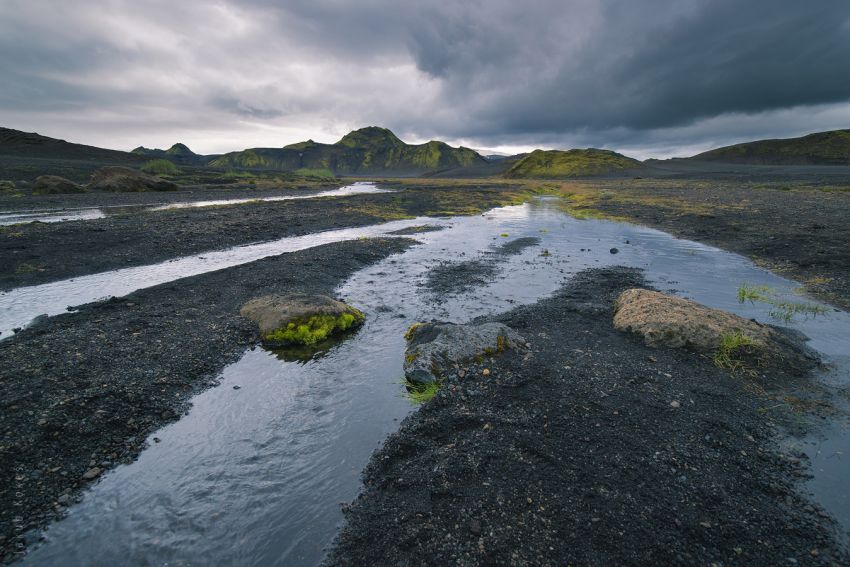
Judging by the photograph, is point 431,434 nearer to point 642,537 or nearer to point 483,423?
point 483,423

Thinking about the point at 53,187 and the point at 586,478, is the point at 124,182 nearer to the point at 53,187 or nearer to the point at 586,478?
the point at 53,187

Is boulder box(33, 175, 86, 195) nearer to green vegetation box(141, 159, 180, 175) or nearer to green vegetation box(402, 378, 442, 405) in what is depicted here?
green vegetation box(141, 159, 180, 175)

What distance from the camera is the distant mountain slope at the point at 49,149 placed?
134 meters

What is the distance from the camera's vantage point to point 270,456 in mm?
7418

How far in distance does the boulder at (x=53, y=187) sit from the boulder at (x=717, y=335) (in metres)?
70.6

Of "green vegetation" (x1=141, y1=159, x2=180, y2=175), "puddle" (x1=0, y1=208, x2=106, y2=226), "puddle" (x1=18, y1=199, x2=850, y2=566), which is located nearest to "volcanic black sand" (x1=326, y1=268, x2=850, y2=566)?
"puddle" (x1=18, y1=199, x2=850, y2=566)

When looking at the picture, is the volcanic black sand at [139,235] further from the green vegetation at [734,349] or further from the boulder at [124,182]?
the boulder at [124,182]

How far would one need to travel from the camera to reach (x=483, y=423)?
755cm

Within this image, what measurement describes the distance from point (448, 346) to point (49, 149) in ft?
634

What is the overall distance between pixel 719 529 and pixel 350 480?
5478mm

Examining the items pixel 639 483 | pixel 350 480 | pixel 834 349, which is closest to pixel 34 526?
pixel 350 480

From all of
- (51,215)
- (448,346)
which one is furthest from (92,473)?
(51,215)

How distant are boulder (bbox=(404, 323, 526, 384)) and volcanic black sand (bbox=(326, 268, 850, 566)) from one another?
1.73ft

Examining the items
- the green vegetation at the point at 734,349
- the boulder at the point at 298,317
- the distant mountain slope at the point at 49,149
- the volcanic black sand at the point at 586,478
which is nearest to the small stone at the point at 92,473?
the volcanic black sand at the point at 586,478
